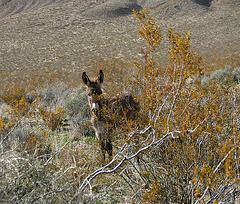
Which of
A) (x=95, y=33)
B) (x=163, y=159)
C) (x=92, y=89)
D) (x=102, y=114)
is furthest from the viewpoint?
(x=95, y=33)

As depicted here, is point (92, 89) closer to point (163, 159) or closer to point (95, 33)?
point (163, 159)

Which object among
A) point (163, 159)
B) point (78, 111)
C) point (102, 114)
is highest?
point (102, 114)

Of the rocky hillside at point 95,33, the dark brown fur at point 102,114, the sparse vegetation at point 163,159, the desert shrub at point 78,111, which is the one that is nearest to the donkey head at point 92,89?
the dark brown fur at point 102,114

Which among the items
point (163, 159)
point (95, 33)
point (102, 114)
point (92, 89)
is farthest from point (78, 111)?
point (95, 33)

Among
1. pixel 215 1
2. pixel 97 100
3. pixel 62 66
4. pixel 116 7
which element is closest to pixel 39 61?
pixel 62 66

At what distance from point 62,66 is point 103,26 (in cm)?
3048

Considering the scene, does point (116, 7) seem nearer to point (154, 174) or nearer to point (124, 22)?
point (124, 22)

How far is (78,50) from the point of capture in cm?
3475

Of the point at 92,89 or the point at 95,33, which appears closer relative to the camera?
the point at 92,89

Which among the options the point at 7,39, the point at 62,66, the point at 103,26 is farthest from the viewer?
the point at 103,26

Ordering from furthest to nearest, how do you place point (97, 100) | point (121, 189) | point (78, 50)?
1. point (78, 50)
2. point (97, 100)
3. point (121, 189)

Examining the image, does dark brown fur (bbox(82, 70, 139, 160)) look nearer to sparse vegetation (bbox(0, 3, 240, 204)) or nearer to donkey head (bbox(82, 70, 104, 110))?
donkey head (bbox(82, 70, 104, 110))

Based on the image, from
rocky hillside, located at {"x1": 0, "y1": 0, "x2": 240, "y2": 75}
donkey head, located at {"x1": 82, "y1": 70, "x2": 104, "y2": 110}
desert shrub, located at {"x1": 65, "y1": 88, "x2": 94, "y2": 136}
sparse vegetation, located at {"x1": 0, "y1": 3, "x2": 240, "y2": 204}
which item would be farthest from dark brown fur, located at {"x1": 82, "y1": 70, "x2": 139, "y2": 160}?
rocky hillside, located at {"x1": 0, "y1": 0, "x2": 240, "y2": 75}

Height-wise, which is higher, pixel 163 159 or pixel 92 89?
pixel 92 89
